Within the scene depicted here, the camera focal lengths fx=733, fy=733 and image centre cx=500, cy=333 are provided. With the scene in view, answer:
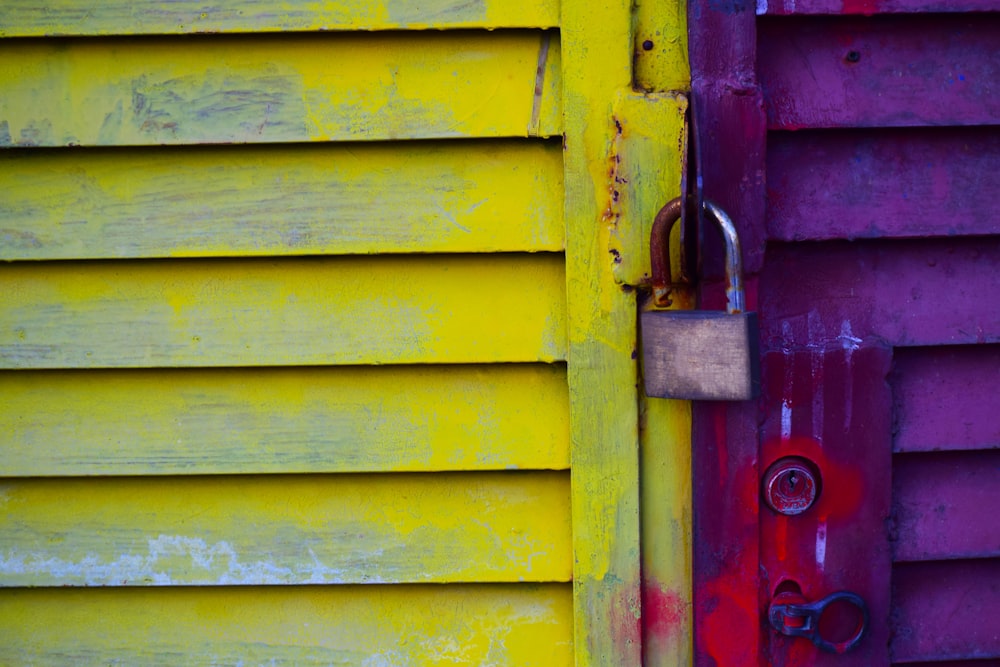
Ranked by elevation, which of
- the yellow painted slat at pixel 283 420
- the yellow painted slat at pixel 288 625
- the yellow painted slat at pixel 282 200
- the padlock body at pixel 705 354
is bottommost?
the yellow painted slat at pixel 288 625

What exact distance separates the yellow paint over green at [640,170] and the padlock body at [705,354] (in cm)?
12

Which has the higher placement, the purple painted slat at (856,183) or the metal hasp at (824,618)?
the purple painted slat at (856,183)

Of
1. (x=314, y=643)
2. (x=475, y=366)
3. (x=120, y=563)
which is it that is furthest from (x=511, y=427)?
(x=120, y=563)

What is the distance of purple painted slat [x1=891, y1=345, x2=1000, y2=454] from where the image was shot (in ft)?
3.42

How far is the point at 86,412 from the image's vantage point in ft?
3.55

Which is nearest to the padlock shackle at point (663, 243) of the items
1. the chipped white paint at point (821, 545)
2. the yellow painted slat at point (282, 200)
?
the yellow painted slat at point (282, 200)

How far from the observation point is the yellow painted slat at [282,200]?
1032 millimetres

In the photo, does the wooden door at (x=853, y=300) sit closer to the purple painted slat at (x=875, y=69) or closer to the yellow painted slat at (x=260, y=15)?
the purple painted slat at (x=875, y=69)

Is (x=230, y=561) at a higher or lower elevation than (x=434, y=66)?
lower

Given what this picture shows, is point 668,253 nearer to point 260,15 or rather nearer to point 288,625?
point 260,15

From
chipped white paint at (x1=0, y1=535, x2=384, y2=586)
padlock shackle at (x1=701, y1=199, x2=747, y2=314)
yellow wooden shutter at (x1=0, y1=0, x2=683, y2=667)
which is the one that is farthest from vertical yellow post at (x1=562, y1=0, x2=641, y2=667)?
chipped white paint at (x1=0, y1=535, x2=384, y2=586)

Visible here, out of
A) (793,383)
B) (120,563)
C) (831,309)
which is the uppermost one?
(831,309)

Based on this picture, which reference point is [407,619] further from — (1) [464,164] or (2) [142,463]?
(1) [464,164]

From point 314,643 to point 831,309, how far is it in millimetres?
900
